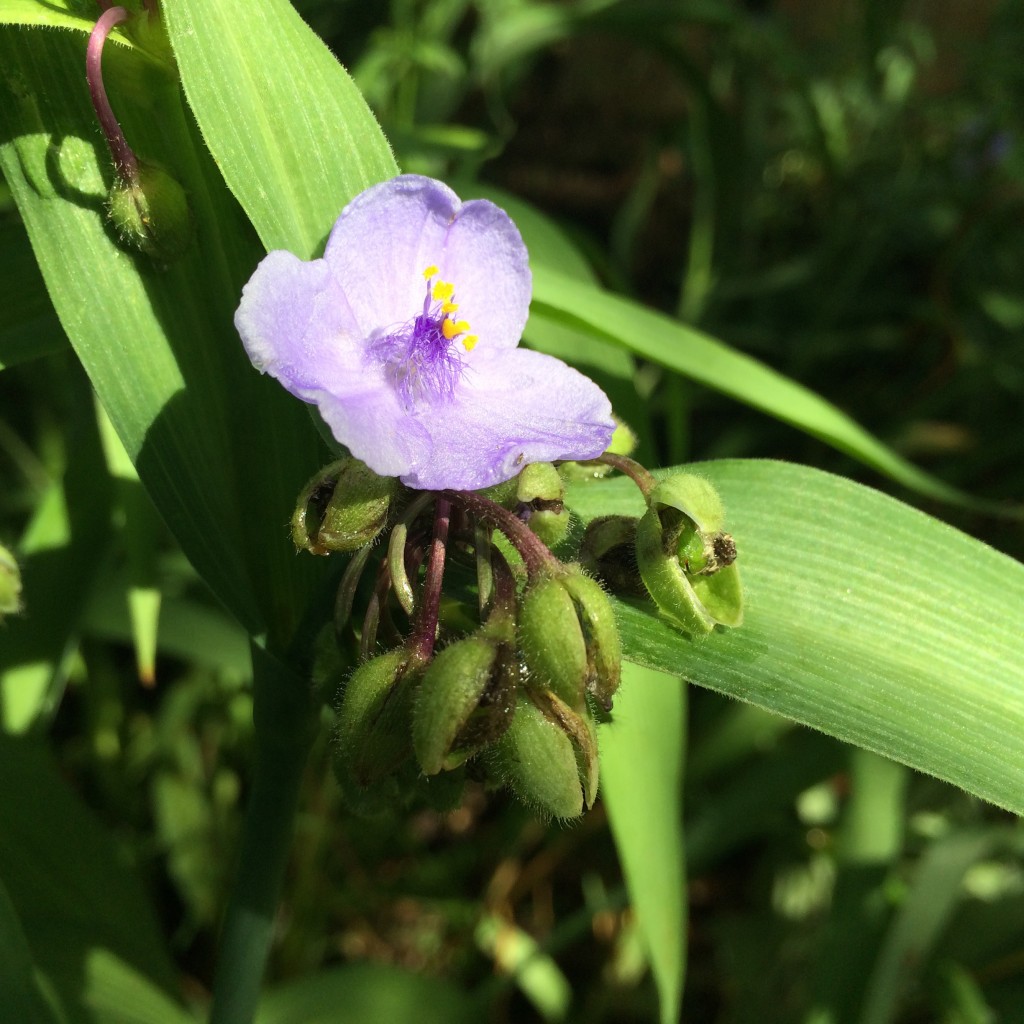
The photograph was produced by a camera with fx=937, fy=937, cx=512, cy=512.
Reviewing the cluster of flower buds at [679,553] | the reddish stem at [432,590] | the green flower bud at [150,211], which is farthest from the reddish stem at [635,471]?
the green flower bud at [150,211]

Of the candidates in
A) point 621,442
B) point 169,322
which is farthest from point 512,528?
point 169,322

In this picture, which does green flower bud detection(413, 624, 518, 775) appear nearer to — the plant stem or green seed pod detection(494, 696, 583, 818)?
green seed pod detection(494, 696, 583, 818)

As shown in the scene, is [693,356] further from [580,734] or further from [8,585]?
[8,585]

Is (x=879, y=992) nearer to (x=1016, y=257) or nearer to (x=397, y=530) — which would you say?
(x=397, y=530)

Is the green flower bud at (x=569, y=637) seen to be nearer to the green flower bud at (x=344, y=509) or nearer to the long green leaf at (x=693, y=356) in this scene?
the green flower bud at (x=344, y=509)

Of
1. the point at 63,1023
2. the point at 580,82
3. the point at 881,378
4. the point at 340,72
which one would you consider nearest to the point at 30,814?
the point at 63,1023
